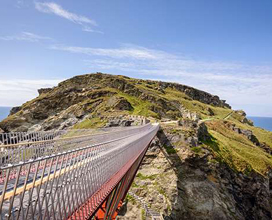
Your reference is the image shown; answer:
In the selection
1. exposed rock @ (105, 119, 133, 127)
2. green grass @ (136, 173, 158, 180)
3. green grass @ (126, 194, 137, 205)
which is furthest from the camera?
exposed rock @ (105, 119, 133, 127)

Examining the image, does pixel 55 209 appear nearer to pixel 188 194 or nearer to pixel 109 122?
pixel 188 194

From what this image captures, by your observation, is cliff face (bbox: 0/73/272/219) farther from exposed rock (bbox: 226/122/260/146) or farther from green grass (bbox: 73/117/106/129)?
exposed rock (bbox: 226/122/260/146)

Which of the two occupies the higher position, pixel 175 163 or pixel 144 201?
pixel 175 163

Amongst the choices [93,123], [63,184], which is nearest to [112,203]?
[63,184]

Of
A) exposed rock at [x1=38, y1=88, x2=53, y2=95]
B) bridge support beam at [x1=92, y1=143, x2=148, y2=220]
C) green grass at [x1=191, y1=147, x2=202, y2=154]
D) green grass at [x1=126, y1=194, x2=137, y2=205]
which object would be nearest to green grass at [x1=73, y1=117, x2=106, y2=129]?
green grass at [x1=191, y1=147, x2=202, y2=154]

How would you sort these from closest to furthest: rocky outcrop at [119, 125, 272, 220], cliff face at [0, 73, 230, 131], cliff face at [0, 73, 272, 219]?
rocky outcrop at [119, 125, 272, 220] < cliff face at [0, 73, 272, 219] < cliff face at [0, 73, 230, 131]

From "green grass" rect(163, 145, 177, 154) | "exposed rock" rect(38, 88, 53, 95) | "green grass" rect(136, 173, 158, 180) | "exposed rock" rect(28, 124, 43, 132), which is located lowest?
"exposed rock" rect(28, 124, 43, 132)

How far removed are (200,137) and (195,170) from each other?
8.69m

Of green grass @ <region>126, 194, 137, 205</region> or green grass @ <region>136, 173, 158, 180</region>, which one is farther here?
green grass @ <region>136, 173, 158, 180</region>

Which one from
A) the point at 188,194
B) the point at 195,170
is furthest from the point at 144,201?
the point at 195,170

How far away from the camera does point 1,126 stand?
195ft

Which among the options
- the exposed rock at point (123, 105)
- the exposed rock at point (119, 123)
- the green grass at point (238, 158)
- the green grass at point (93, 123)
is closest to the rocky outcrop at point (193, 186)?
the green grass at point (238, 158)

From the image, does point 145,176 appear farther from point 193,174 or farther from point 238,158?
point 238,158

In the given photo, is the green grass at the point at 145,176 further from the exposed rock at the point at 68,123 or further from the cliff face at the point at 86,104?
the exposed rock at the point at 68,123
